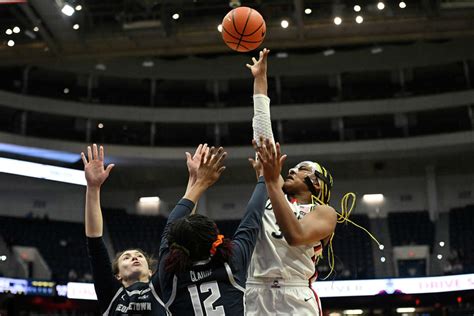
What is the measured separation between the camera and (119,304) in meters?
3.97

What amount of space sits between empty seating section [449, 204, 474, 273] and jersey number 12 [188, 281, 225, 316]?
18.1m

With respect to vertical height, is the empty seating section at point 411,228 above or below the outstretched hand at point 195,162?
above

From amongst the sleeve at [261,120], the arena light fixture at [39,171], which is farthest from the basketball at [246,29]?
the arena light fixture at [39,171]

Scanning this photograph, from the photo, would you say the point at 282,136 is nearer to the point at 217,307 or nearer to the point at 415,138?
the point at 415,138

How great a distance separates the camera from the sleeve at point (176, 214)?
10.6ft

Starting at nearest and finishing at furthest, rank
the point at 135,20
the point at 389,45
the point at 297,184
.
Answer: the point at 297,184 → the point at 135,20 → the point at 389,45

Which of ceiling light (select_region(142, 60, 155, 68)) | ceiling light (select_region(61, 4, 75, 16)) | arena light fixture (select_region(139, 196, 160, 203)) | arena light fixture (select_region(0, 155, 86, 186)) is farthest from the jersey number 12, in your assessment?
arena light fixture (select_region(139, 196, 160, 203))

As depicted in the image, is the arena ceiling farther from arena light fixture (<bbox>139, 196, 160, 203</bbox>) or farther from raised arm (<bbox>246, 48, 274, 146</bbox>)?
raised arm (<bbox>246, 48, 274, 146</bbox>)

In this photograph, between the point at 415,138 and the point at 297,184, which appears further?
the point at 415,138

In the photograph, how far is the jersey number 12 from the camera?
2943 millimetres

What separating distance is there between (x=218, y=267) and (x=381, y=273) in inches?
726

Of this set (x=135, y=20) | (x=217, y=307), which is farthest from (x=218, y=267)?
(x=135, y=20)

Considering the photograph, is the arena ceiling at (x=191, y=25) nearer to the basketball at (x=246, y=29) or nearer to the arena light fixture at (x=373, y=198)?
the arena light fixture at (x=373, y=198)

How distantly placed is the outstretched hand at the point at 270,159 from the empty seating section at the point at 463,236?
17828 millimetres
